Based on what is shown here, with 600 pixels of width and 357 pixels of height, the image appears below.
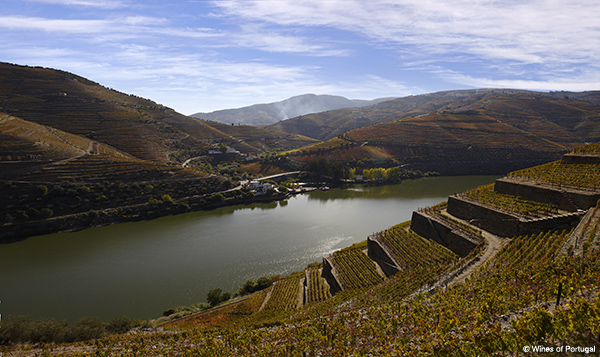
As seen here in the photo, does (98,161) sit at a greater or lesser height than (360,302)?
greater

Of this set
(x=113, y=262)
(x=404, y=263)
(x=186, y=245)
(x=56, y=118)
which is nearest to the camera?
(x=404, y=263)

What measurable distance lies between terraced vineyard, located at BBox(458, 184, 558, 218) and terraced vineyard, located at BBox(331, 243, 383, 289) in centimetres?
953

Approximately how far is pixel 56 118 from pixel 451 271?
8594 cm

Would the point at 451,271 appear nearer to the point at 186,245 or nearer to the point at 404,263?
the point at 404,263

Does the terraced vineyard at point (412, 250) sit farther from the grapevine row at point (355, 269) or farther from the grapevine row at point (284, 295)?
the grapevine row at point (284, 295)

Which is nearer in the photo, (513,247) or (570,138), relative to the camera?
(513,247)

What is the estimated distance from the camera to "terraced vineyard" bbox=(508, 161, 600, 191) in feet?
60.4

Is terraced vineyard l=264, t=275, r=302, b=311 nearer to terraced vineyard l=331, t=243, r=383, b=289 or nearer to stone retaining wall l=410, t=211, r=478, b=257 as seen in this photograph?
terraced vineyard l=331, t=243, r=383, b=289

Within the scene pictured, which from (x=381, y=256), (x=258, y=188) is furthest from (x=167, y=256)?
(x=258, y=188)

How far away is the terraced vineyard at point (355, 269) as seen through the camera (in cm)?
1911

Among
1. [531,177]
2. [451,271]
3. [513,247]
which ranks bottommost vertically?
[451,271]

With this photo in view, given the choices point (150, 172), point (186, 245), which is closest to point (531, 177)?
point (186, 245)

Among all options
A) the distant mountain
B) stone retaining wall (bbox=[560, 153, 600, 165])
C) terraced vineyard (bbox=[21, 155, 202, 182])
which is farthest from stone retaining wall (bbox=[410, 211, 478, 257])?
the distant mountain

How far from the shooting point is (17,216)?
1453 inches
